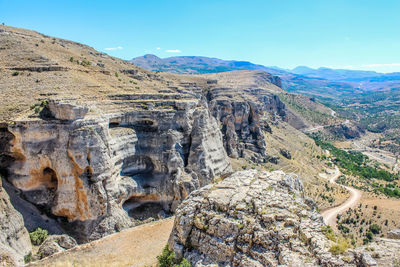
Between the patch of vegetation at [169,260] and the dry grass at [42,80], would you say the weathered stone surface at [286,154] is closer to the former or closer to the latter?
the dry grass at [42,80]

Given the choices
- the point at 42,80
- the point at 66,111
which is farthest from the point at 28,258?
the point at 42,80

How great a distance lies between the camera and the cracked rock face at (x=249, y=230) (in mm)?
12711

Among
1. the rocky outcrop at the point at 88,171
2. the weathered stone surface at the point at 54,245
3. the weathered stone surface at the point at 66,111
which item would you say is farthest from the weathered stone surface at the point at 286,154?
the weathered stone surface at the point at 54,245

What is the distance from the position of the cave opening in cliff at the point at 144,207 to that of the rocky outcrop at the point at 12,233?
993 centimetres

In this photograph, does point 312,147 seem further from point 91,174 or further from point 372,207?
point 91,174

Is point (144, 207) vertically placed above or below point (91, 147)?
below

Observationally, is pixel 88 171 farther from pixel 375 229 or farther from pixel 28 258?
pixel 375 229

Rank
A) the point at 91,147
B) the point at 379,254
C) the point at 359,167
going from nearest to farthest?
1. the point at 379,254
2. the point at 91,147
3. the point at 359,167

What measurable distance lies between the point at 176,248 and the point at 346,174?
8293 cm

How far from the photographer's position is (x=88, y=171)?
86.0 ft

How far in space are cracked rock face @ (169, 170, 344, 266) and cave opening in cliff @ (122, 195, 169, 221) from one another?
1528 centimetres

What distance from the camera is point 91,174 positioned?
85.6ft

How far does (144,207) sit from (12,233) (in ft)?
43.3

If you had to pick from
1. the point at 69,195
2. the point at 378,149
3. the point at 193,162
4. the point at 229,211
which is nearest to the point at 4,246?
the point at 69,195
